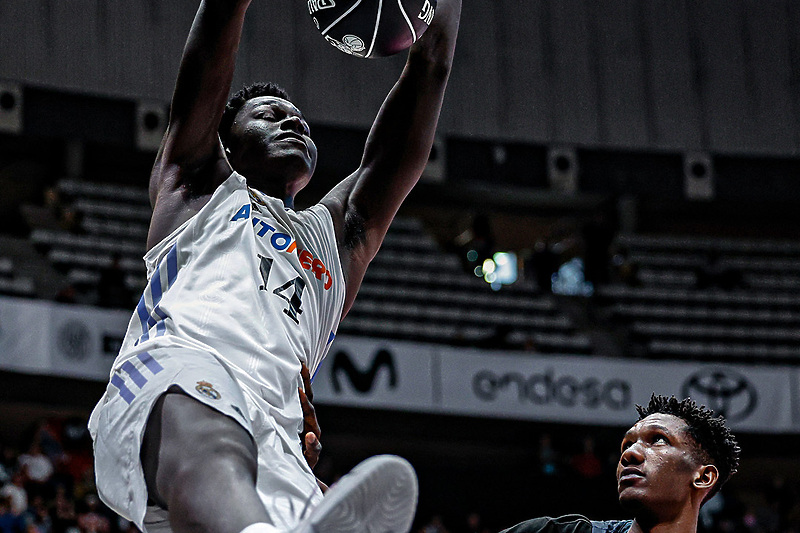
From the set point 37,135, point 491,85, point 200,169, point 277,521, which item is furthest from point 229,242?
point 491,85

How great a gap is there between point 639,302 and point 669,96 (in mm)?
3817

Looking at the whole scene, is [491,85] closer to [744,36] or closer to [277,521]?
[744,36]

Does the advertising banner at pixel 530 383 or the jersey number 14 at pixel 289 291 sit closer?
the jersey number 14 at pixel 289 291

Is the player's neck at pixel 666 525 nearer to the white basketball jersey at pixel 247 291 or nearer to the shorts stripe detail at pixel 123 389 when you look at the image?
the white basketball jersey at pixel 247 291

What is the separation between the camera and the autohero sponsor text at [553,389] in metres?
13.4

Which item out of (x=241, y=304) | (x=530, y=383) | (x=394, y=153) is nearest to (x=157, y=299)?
(x=241, y=304)

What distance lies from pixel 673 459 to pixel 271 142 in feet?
6.00

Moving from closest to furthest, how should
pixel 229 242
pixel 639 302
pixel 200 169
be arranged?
pixel 229 242 → pixel 200 169 → pixel 639 302

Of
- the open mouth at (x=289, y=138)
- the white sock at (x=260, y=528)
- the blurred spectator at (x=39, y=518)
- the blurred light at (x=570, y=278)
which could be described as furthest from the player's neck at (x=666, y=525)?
the blurred light at (x=570, y=278)

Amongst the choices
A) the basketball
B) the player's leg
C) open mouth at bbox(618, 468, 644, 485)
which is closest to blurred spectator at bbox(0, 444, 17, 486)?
open mouth at bbox(618, 468, 644, 485)

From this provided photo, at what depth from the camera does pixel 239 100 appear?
331 cm

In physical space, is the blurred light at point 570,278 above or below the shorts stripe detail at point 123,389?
above

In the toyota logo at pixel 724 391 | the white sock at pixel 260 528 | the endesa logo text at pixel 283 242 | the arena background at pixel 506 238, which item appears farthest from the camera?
the toyota logo at pixel 724 391

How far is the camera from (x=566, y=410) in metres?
13.5
